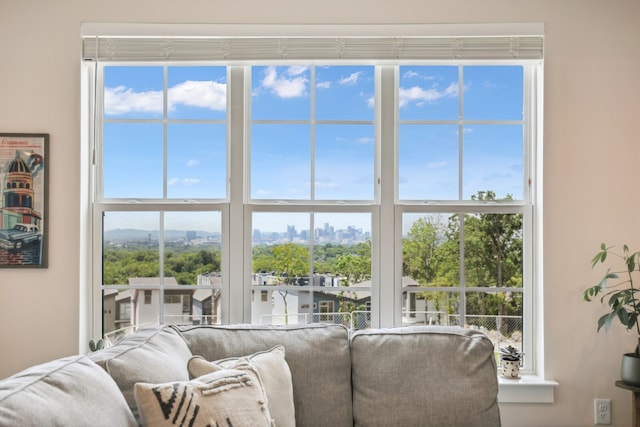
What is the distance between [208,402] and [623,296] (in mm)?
1989

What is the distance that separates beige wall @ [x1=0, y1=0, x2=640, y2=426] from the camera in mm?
2812

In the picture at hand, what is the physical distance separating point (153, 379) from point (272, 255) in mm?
1256

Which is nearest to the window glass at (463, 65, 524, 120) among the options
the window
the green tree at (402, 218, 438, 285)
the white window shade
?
the window

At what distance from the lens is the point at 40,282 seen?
2.82m

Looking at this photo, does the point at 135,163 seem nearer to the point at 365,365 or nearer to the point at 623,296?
the point at 365,365

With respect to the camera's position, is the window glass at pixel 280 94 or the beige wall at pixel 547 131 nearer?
the beige wall at pixel 547 131

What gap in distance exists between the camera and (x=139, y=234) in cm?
294

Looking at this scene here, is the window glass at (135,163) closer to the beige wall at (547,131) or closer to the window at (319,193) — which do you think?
the window at (319,193)

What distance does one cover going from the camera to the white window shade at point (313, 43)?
284cm

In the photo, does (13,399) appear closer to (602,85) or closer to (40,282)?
(40,282)

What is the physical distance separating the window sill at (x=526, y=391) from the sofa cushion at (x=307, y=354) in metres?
0.95

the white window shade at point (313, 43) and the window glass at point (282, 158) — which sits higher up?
the white window shade at point (313, 43)

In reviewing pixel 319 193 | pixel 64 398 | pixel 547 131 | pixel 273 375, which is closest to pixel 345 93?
pixel 319 193

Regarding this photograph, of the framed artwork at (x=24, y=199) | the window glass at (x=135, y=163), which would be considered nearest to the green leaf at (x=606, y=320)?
the window glass at (x=135, y=163)
